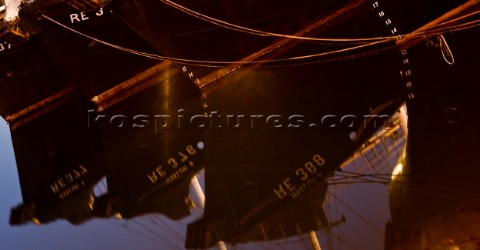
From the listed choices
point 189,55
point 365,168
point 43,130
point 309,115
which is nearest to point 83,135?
point 43,130

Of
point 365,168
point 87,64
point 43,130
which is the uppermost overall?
point 87,64

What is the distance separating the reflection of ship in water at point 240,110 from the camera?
6.25 m

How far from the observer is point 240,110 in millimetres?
8195

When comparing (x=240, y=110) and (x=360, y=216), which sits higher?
(x=240, y=110)

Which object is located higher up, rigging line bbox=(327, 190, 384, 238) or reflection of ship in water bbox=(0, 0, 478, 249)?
reflection of ship in water bbox=(0, 0, 478, 249)

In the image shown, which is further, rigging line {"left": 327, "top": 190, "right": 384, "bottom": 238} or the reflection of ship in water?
the reflection of ship in water

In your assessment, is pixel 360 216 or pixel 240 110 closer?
pixel 360 216

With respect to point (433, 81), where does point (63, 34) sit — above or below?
above

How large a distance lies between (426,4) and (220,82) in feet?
12.7

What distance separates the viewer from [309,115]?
757 cm

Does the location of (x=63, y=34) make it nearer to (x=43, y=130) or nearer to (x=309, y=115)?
(x=43, y=130)

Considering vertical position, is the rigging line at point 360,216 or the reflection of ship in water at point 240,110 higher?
the reflection of ship in water at point 240,110

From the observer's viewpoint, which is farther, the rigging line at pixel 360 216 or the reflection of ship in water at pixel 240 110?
the reflection of ship in water at pixel 240 110

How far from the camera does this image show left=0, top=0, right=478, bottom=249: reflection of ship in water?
625 cm
